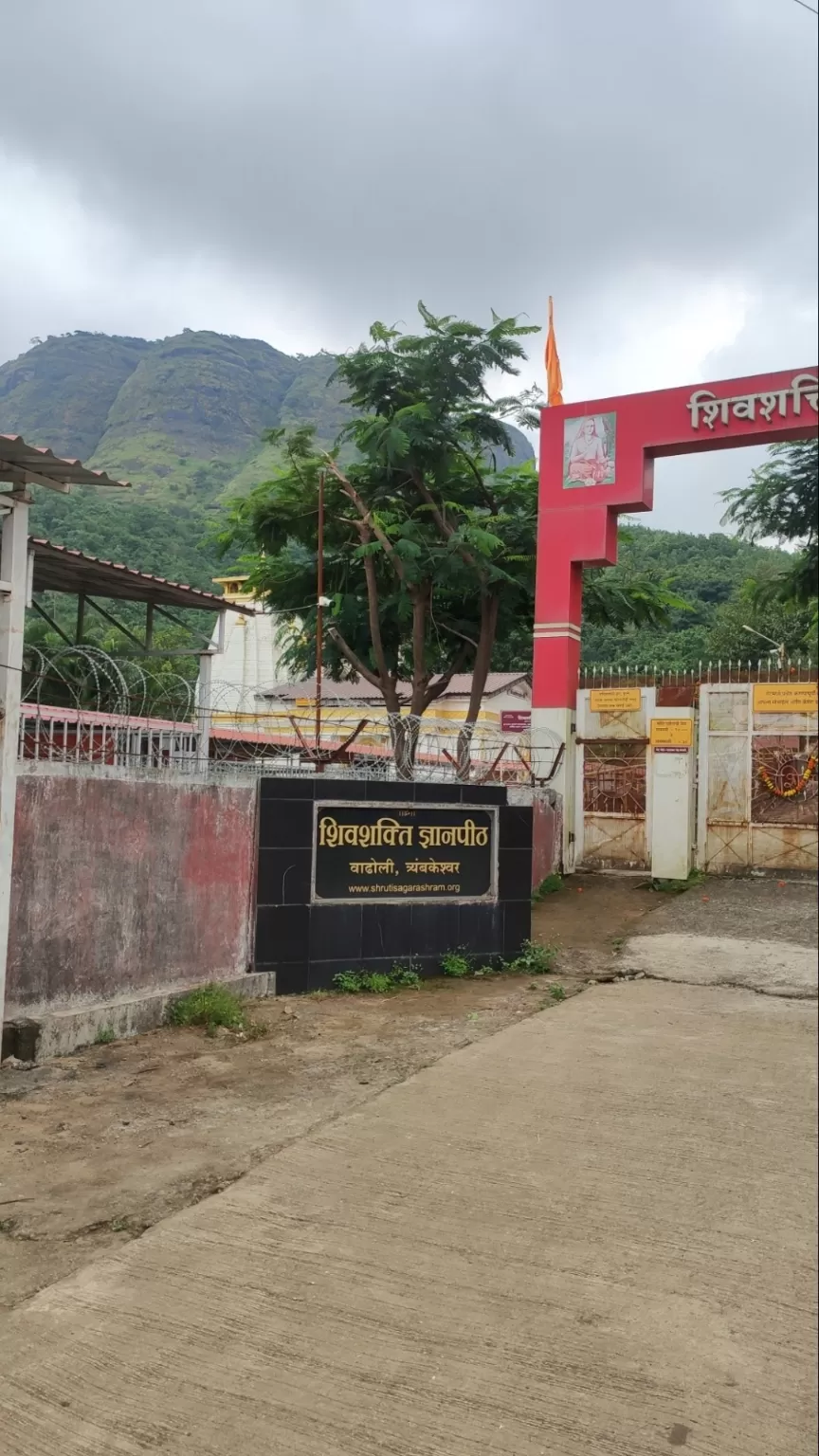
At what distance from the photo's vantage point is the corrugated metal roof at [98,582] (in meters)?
5.89

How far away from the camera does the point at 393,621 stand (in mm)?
12797

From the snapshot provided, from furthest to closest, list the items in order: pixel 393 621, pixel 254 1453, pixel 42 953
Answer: pixel 393 621
pixel 42 953
pixel 254 1453

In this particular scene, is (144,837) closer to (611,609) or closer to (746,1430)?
(746,1430)

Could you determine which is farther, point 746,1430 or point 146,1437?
point 146,1437

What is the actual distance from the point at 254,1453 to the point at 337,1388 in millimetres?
260

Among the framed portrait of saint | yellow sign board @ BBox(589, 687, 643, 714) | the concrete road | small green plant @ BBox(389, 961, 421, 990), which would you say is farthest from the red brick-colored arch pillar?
small green plant @ BBox(389, 961, 421, 990)

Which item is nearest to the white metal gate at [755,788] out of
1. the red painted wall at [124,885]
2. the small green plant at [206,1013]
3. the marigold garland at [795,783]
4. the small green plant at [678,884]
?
the marigold garland at [795,783]

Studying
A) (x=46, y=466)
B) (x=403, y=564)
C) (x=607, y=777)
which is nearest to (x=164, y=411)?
(x=46, y=466)

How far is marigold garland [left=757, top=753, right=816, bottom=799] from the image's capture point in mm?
1443

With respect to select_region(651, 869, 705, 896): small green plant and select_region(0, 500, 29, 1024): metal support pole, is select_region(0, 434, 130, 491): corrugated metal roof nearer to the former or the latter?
select_region(0, 500, 29, 1024): metal support pole

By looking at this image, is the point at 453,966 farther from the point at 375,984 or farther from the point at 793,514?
the point at 793,514

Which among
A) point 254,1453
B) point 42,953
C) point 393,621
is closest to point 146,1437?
point 254,1453

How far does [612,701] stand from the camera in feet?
38.3

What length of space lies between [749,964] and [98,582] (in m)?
5.97
